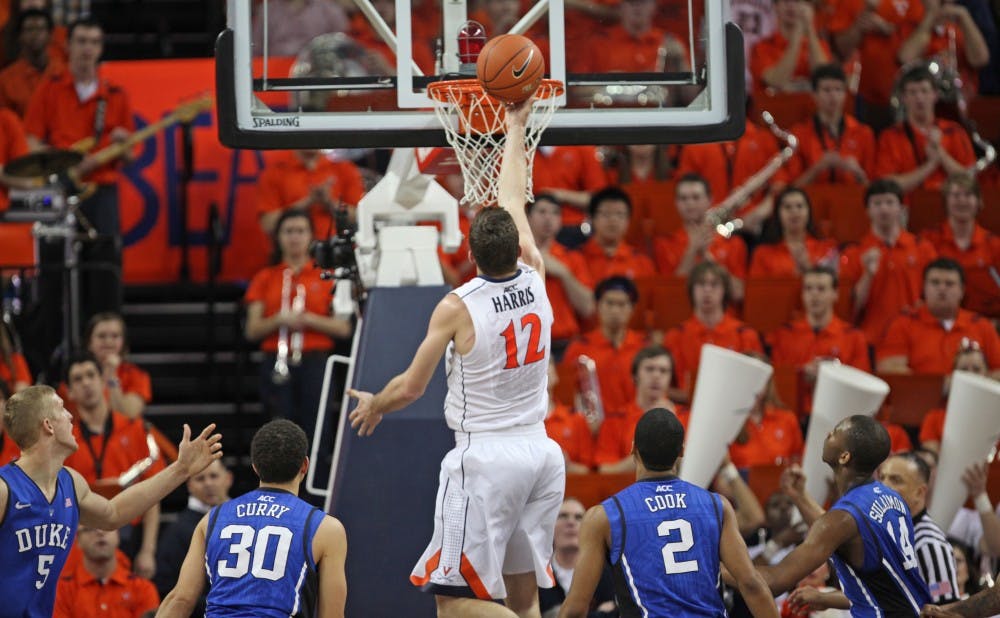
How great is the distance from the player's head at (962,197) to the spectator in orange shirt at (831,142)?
36.2 inches

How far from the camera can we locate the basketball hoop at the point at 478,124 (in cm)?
775

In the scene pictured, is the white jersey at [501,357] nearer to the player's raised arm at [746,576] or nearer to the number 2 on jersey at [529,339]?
the number 2 on jersey at [529,339]

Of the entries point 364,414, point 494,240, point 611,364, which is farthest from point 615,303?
point 364,414

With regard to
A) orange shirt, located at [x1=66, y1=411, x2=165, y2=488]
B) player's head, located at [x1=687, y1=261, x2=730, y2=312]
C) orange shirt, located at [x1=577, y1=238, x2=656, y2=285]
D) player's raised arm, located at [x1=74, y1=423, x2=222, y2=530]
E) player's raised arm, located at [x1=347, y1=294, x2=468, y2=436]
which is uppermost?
orange shirt, located at [x1=577, y1=238, x2=656, y2=285]

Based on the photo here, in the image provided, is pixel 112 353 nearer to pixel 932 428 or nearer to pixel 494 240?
pixel 494 240

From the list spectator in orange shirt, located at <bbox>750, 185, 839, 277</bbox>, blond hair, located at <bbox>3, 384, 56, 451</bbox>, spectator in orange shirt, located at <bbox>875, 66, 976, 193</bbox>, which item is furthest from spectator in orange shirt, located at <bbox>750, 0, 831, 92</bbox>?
blond hair, located at <bbox>3, 384, 56, 451</bbox>

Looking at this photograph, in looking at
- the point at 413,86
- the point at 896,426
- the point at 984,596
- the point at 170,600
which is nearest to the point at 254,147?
the point at 413,86

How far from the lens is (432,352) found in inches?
273

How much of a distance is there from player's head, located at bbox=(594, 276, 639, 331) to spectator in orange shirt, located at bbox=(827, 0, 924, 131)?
13.7 feet

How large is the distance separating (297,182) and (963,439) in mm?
5315

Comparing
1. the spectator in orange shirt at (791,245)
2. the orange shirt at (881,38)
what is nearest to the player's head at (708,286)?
the spectator in orange shirt at (791,245)

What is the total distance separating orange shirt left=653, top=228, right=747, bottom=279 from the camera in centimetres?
1260

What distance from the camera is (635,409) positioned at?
10539mm

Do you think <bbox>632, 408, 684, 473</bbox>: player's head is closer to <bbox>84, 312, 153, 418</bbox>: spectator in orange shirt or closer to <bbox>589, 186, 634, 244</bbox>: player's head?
<bbox>84, 312, 153, 418</bbox>: spectator in orange shirt
